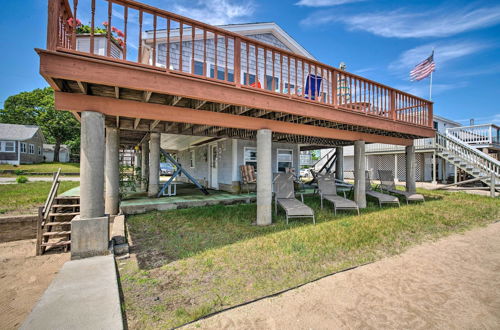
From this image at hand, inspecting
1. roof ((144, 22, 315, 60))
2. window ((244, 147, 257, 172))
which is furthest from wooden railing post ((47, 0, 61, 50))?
window ((244, 147, 257, 172))

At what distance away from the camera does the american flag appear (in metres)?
14.2

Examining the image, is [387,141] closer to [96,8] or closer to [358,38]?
[96,8]

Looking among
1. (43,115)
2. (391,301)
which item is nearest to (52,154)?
(43,115)

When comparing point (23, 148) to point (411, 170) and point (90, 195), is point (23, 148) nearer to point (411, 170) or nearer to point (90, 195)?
point (90, 195)

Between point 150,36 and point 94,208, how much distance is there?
8769 mm

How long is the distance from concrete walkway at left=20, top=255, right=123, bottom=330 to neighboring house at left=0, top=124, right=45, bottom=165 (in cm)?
3480

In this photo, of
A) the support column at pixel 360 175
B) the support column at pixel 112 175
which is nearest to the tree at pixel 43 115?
the support column at pixel 112 175

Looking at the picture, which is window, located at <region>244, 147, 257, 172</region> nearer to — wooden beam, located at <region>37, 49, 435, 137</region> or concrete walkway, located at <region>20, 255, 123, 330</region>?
wooden beam, located at <region>37, 49, 435, 137</region>

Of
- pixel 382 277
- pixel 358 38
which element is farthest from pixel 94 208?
pixel 358 38

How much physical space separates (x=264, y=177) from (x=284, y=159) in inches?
232

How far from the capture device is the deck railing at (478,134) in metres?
15.8

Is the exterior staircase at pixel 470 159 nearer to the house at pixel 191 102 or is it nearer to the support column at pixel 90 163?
the house at pixel 191 102

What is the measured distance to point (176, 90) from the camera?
12.8 ft

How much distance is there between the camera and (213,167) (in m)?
11.7
